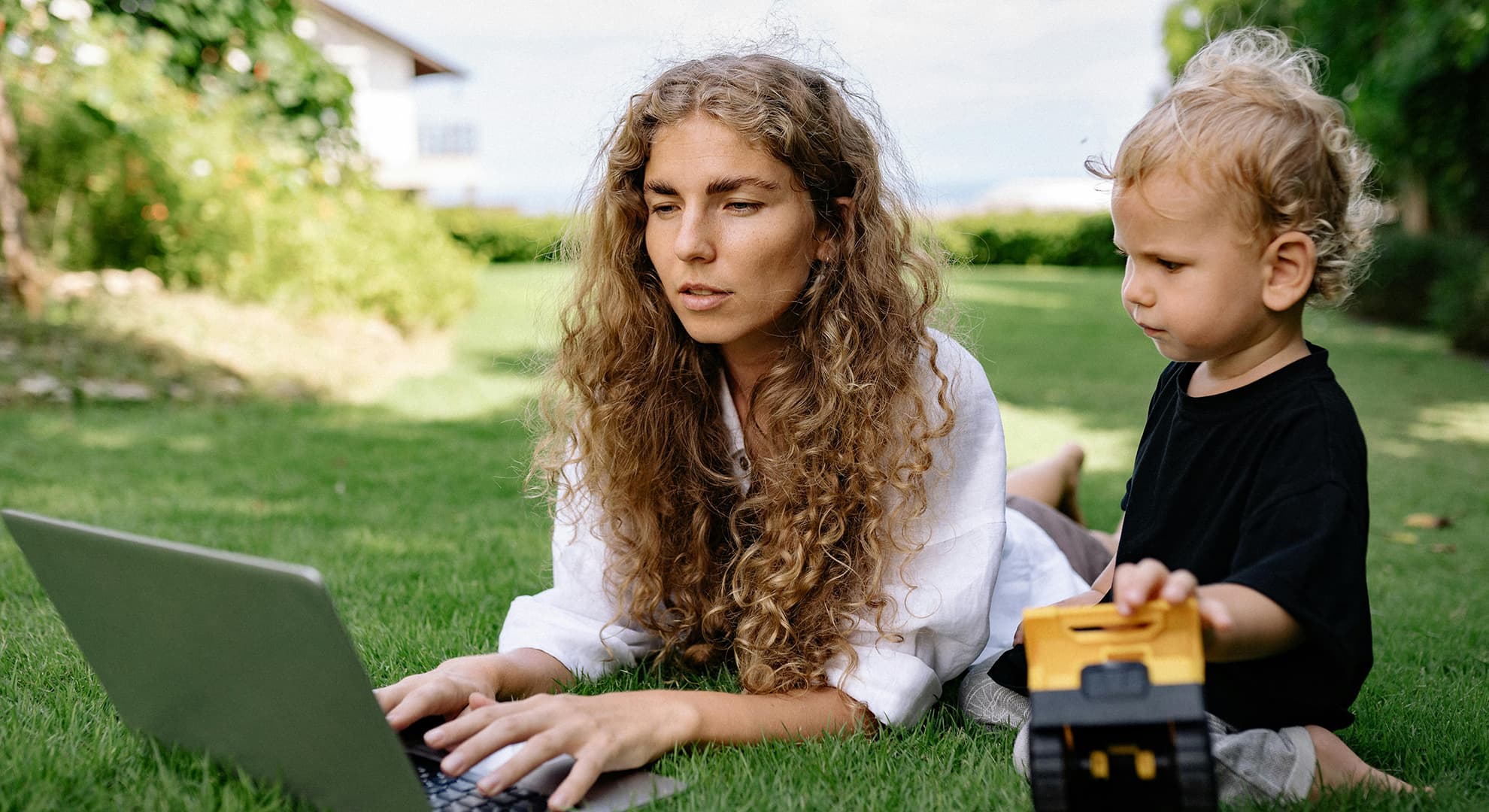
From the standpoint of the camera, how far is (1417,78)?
10000 mm

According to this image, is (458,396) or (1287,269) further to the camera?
(458,396)

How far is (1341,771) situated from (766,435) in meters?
1.18

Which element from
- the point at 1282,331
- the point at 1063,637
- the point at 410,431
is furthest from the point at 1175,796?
the point at 410,431

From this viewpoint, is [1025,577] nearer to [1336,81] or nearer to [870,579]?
[870,579]

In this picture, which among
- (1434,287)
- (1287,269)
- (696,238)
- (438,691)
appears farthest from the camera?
(1434,287)

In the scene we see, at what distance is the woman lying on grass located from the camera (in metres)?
2.20

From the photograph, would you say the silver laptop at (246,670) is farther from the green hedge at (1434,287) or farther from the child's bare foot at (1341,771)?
the green hedge at (1434,287)

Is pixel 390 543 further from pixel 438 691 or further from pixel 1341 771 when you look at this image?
pixel 1341 771

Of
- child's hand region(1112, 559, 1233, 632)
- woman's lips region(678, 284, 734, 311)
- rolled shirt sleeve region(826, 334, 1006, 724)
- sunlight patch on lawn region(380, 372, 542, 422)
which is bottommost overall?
sunlight patch on lawn region(380, 372, 542, 422)

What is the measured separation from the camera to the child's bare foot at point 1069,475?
12.8 ft

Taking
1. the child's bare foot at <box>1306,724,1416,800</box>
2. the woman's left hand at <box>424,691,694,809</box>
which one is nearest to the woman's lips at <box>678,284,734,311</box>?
the woman's left hand at <box>424,691,694,809</box>

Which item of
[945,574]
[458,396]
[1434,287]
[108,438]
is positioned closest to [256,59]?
[458,396]

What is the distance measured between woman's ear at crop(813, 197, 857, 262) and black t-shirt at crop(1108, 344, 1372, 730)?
669 mm

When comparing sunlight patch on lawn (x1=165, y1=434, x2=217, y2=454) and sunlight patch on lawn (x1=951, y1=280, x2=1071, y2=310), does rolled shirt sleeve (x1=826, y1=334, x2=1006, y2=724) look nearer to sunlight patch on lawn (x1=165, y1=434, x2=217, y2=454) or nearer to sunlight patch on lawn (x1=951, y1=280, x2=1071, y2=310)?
sunlight patch on lawn (x1=165, y1=434, x2=217, y2=454)
